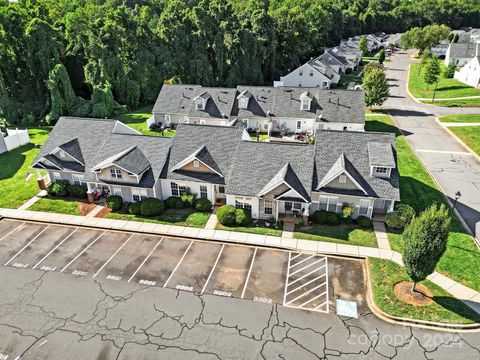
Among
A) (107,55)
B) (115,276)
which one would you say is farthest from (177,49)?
(115,276)

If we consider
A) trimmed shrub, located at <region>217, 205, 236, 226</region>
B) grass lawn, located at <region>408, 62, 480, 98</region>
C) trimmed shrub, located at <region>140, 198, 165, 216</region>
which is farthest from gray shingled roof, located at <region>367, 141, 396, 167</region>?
grass lawn, located at <region>408, 62, 480, 98</region>

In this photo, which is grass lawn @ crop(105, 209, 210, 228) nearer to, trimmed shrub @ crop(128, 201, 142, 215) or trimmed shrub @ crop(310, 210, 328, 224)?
trimmed shrub @ crop(128, 201, 142, 215)

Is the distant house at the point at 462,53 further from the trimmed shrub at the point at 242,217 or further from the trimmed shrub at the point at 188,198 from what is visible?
the trimmed shrub at the point at 188,198

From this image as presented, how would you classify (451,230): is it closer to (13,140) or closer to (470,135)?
(470,135)

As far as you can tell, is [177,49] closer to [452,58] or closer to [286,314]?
[286,314]

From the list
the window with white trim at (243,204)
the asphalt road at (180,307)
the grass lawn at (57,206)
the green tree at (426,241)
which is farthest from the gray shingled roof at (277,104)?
the green tree at (426,241)

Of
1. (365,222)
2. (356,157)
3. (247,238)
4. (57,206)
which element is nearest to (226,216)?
(247,238)
